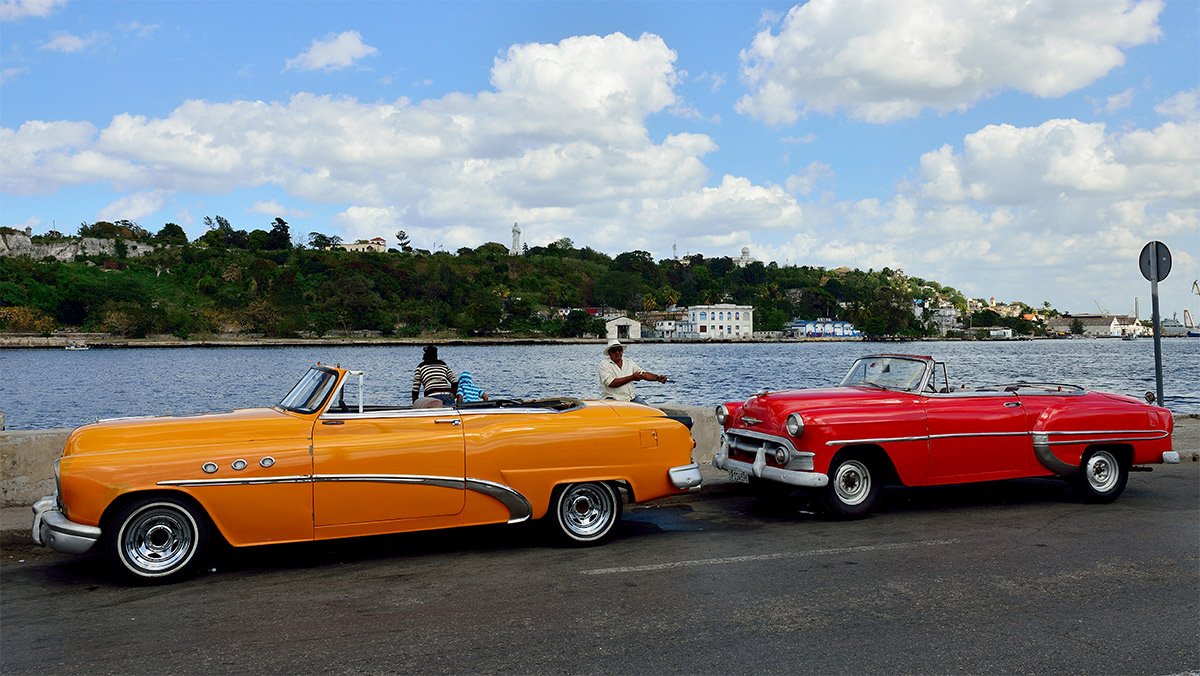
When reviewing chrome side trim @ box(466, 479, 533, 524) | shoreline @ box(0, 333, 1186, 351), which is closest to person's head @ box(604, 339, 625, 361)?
chrome side trim @ box(466, 479, 533, 524)

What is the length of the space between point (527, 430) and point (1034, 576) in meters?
3.95

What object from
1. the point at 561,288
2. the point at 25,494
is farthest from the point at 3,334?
the point at 25,494

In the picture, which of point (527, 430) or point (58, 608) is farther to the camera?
point (527, 430)

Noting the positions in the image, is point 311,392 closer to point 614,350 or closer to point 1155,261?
point 614,350

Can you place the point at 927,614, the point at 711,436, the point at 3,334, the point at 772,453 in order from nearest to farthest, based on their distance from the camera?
the point at 927,614, the point at 772,453, the point at 711,436, the point at 3,334

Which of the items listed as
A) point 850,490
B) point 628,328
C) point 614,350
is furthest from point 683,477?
point 628,328

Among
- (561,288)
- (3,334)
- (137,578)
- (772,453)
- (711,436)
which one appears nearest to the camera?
(137,578)

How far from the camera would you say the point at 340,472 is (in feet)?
22.6

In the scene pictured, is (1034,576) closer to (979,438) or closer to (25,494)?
(979,438)

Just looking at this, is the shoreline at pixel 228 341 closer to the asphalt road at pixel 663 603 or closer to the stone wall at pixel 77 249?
Answer: the stone wall at pixel 77 249

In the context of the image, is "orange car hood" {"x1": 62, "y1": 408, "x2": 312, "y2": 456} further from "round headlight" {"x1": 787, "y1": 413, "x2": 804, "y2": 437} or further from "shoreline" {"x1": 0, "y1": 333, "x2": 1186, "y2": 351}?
"shoreline" {"x1": 0, "y1": 333, "x2": 1186, "y2": 351}

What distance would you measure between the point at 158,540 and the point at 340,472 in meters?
1.32

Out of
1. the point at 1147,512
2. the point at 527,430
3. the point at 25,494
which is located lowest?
the point at 1147,512

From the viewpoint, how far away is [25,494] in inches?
349
